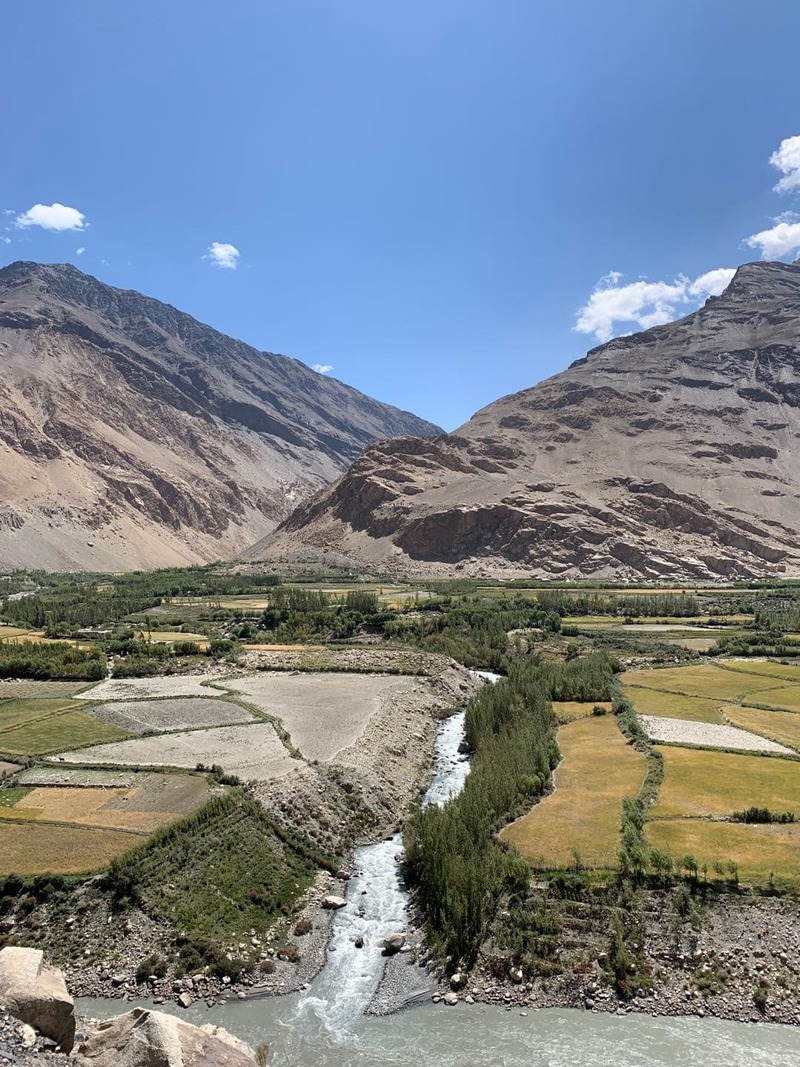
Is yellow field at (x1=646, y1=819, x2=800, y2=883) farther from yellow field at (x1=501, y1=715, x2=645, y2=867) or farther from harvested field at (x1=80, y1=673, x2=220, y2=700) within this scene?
harvested field at (x1=80, y1=673, x2=220, y2=700)

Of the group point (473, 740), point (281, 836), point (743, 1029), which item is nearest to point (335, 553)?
point (473, 740)

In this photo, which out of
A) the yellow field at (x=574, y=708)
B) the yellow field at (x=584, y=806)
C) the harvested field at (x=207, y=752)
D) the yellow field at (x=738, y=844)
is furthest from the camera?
the yellow field at (x=574, y=708)

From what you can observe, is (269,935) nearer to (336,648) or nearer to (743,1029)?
(743,1029)

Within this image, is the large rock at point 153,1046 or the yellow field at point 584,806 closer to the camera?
the large rock at point 153,1046

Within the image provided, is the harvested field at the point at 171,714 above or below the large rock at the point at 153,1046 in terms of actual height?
below

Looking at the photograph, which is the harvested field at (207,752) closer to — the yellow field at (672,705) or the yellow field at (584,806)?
the yellow field at (584,806)

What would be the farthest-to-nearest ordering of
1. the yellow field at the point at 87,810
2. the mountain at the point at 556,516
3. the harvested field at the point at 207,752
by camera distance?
the mountain at the point at 556,516, the harvested field at the point at 207,752, the yellow field at the point at 87,810

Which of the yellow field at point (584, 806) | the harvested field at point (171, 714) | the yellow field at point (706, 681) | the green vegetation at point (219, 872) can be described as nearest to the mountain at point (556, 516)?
the yellow field at point (706, 681)

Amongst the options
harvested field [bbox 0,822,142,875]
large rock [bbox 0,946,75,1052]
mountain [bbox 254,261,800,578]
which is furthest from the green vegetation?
mountain [bbox 254,261,800,578]

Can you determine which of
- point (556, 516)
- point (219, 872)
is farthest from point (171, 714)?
point (556, 516)
